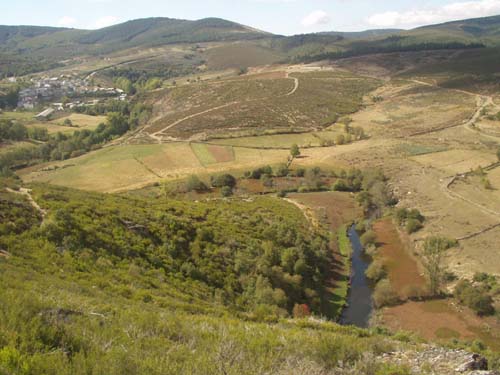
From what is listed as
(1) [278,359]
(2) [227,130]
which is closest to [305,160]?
(2) [227,130]

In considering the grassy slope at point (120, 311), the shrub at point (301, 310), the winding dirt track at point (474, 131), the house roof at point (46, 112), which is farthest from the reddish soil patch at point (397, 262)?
the house roof at point (46, 112)

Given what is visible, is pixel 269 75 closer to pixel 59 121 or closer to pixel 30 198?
pixel 59 121

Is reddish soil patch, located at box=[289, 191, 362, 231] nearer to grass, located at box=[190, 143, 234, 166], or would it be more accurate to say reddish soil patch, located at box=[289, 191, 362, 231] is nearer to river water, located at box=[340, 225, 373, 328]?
river water, located at box=[340, 225, 373, 328]

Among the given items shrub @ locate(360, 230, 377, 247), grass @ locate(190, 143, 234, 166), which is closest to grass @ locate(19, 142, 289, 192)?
grass @ locate(190, 143, 234, 166)

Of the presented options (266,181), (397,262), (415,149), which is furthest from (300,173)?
(397,262)

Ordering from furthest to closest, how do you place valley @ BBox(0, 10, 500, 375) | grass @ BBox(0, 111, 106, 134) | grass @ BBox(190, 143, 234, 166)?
grass @ BBox(0, 111, 106, 134)
grass @ BBox(190, 143, 234, 166)
valley @ BBox(0, 10, 500, 375)

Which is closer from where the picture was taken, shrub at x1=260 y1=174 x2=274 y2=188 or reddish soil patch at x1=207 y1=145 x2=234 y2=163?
shrub at x1=260 y1=174 x2=274 y2=188

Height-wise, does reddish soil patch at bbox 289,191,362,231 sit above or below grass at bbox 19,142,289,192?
below
